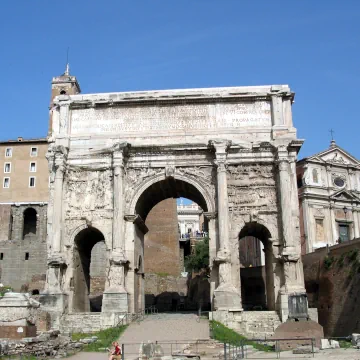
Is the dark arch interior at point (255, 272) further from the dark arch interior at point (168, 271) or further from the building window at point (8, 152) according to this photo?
the building window at point (8, 152)

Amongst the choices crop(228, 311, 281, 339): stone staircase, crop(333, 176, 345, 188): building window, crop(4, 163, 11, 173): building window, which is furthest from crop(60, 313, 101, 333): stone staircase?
crop(4, 163, 11, 173): building window

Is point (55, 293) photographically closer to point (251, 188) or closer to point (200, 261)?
point (251, 188)

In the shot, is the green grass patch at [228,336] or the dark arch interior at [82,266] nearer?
the green grass patch at [228,336]

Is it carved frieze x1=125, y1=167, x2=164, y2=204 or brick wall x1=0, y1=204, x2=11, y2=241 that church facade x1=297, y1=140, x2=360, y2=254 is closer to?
carved frieze x1=125, y1=167, x2=164, y2=204

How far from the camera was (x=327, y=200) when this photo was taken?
129 ft

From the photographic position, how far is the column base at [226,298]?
21750 mm

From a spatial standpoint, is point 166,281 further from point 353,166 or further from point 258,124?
point 258,124

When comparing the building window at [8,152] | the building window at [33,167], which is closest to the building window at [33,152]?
the building window at [33,167]

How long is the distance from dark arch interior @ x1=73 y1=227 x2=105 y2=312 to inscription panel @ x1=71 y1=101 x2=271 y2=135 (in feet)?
16.1

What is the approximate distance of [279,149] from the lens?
2392 centimetres

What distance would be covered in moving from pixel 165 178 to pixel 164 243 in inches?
1075

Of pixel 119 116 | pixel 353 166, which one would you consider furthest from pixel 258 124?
pixel 353 166

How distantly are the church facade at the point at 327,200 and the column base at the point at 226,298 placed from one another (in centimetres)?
1695

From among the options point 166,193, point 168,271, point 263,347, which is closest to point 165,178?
point 166,193
